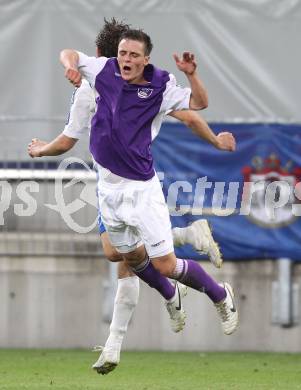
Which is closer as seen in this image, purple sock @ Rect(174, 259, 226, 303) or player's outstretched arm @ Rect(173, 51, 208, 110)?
player's outstretched arm @ Rect(173, 51, 208, 110)

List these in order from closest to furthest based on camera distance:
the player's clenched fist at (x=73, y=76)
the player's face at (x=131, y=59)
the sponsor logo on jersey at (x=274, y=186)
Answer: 1. the player's clenched fist at (x=73, y=76)
2. the player's face at (x=131, y=59)
3. the sponsor logo on jersey at (x=274, y=186)

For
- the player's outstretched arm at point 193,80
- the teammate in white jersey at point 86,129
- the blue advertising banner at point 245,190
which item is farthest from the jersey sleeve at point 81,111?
the blue advertising banner at point 245,190

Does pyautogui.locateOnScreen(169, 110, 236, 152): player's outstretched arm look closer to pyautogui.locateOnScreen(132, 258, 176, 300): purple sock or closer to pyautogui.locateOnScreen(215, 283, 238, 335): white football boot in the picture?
pyautogui.locateOnScreen(132, 258, 176, 300): purple sock

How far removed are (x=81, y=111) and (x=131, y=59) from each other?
2.23 ft

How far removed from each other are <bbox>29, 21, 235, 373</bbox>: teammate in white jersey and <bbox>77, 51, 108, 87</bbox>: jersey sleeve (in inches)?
6.3

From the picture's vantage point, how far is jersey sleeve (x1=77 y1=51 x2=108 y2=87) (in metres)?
10.8

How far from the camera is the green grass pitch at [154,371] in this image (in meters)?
12.1

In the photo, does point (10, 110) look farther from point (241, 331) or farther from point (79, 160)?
point (241, 331)

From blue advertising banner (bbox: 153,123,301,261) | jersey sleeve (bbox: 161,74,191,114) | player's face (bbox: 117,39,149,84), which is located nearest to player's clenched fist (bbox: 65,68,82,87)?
player's face (bbox: 117,39,149,84)

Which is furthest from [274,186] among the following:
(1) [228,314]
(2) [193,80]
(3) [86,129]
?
(2) [193,80]

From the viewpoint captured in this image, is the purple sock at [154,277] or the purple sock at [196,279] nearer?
the purple sock at [196,279]

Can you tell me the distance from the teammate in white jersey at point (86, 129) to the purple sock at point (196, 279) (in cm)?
24

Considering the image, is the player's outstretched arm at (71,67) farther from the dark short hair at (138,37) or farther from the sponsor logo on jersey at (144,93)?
the sponsor logo on jersey at (144,93)

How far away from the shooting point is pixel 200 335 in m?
15.4
